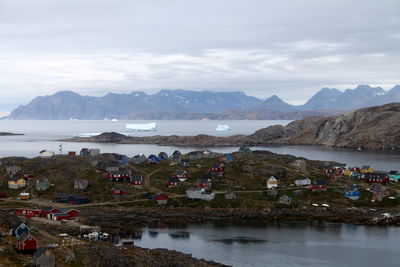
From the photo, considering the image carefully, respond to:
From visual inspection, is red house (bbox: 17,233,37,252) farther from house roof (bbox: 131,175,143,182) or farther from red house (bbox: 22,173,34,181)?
red house (bbox: 22,173,34,181)

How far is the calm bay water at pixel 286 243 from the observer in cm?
6775

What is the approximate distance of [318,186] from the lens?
107m

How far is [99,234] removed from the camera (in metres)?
74.5

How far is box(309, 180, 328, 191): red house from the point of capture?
10650 cm

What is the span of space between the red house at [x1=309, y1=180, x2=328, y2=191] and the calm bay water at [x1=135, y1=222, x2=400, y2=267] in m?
19.1

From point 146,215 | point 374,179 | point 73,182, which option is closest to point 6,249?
point 146,215

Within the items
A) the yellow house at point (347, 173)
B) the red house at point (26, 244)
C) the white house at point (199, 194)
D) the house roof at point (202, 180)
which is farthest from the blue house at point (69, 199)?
the yellow house at point (347, 173)

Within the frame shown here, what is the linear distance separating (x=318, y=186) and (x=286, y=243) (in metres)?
33.7

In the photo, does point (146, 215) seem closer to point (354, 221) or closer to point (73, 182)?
point (73, 182)

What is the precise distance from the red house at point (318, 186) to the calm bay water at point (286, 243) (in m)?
19.1

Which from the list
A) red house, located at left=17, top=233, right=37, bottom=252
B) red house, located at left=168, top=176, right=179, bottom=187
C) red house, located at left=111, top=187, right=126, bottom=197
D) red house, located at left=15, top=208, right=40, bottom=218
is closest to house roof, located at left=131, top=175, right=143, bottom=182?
red house, located at left=111, top=187, right=126, bottom=197

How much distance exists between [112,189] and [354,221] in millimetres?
47082

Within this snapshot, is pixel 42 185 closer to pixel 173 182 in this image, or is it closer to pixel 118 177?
pixel 118 177

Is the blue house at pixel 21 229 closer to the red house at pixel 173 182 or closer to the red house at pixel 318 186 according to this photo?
the red house at pixel 173 182
